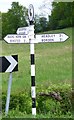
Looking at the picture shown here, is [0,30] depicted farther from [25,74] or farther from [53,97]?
[53,97]

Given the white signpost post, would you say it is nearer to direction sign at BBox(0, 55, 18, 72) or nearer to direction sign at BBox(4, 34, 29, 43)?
direction sign at BBox(4, 34, 29, 43)

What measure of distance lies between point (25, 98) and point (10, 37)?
0.91m

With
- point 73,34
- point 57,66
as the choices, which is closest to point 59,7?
point 73,34

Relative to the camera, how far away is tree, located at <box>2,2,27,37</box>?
5.77m

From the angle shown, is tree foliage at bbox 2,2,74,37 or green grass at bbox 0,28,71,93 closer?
green grass at bbox 0,28,71,93

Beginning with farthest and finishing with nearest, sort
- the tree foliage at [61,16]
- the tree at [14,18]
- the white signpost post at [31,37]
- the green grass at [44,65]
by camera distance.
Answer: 1. the tree foliage at [61,16]
2. the tree at [14,18]
3. the green grass at [44,65]
4. the white signpost post at [31,37]

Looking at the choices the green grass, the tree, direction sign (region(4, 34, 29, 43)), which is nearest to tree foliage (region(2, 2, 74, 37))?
the tree

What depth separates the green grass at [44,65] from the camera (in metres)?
5.34

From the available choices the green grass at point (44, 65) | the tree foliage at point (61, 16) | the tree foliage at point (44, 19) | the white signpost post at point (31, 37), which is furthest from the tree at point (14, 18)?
the white signpost post at point (31, 37)

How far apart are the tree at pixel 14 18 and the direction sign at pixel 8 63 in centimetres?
133

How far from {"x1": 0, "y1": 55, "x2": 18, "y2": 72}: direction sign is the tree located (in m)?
1.33

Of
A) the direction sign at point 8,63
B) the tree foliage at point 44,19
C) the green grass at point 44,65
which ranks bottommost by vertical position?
the green grass at point 44,65

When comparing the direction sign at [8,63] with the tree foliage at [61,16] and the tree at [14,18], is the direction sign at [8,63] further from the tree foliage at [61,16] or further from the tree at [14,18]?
Answer: the tree foliage at [61,16]

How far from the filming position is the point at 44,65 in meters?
5.75
